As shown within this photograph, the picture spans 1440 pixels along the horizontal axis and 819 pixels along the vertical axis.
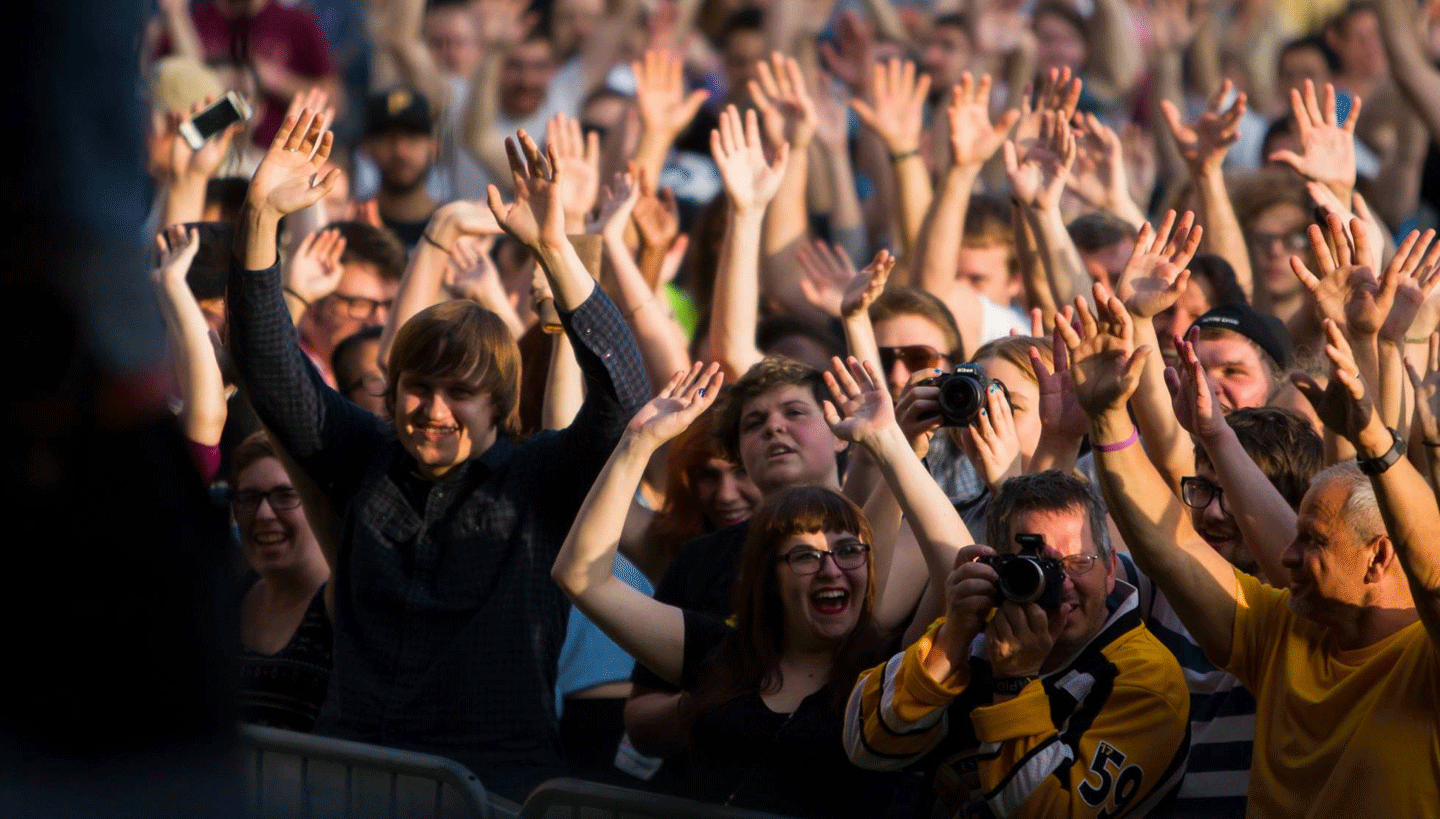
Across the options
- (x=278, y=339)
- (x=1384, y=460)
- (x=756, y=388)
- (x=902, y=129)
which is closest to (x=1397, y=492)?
(x=1384, y=460)

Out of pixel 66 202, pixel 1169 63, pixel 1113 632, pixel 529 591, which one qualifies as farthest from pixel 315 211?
pixel 66 202

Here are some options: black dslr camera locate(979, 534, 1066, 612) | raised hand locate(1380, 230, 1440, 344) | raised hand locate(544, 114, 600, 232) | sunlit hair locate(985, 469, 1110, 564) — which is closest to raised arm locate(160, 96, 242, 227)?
raised hand locate(544, 114, 600, 232)

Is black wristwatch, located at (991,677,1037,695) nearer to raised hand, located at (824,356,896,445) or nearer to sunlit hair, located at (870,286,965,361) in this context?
raised hand, located at (824,356,896,445)

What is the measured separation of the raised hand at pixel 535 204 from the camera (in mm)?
4133

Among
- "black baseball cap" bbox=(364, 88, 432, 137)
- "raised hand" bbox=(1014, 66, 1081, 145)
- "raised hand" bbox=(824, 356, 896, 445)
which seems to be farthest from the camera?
"black baseball cap" bbox=(364, 88, 432, 137)

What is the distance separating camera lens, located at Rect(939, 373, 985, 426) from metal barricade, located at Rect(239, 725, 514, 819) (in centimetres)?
121

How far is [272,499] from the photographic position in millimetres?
4844

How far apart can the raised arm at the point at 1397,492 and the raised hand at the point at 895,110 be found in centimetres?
345

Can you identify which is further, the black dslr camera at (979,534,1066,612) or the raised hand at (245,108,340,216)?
Answer: the raised hand at (245,108,340,216)

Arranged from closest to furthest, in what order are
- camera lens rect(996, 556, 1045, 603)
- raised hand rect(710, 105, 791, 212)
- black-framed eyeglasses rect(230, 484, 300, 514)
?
camera lens rect(996, 556, 1045, 603) → black-framed eyeglasses rect(230, 484, 300, 514) → raised hand rect(710, 105, 791, 212)

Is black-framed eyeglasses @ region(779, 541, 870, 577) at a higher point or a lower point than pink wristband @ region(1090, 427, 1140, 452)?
lower

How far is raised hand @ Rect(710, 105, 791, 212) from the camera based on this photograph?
18.1 feet

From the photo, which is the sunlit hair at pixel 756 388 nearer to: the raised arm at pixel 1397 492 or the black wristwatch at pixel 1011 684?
the black wristwatch at pixel 1011 684

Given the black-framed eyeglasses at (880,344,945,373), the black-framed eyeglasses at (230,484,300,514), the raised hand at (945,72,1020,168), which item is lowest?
the black-framed eyeglasses at (230,484,300,514)
